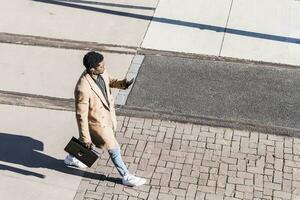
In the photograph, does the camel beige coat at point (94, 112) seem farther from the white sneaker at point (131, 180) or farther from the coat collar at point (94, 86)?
the white sneaker at point (131, 180)

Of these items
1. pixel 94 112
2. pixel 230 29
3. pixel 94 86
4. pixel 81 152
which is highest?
pixel 94 86

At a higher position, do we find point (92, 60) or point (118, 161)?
point (92, 60)

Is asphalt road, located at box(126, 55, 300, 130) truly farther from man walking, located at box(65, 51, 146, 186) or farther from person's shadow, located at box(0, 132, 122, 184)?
man walking, located at box(65, 51, 146, 186)

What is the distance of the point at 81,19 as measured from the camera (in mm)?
10711

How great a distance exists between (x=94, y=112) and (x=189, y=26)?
13.7ft

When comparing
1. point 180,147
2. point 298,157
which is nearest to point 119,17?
point 180,147

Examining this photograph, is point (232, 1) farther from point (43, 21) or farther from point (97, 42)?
point (43, 21)

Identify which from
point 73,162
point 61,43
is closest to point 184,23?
point 61,43

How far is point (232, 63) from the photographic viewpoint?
369 inches

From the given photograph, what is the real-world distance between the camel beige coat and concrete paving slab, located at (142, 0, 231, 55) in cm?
314

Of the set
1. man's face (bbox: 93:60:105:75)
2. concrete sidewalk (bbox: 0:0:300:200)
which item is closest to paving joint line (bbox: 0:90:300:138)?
concrete sidewalk (bbox: 0:0:300:200)

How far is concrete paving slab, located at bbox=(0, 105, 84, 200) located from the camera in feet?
24.4

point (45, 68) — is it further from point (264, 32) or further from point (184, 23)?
point (264, 32)

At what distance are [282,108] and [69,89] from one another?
3356 millimetres
